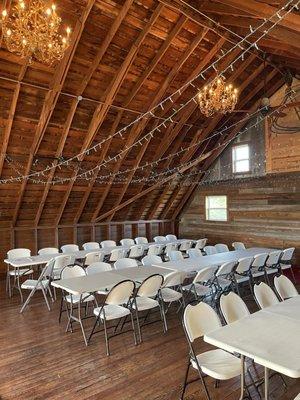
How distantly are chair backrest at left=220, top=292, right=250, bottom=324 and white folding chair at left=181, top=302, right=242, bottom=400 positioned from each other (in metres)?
0.15

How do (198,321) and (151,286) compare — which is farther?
(151,286)

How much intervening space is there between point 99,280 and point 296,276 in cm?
579

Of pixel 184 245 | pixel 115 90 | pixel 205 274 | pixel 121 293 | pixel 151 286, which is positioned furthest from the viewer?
pixel 184 245

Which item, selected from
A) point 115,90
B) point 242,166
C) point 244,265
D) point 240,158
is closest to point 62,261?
point 244,265

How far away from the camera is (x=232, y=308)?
3.26 m

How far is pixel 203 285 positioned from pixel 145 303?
134 centimetres

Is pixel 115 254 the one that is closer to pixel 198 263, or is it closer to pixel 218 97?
pixel 198 263

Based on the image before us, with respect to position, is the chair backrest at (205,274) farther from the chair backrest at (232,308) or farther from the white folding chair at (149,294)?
the chair backrest at (232,308)

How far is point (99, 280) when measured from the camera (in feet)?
14.9

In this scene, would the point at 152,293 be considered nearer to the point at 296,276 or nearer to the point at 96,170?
the point at 96,170

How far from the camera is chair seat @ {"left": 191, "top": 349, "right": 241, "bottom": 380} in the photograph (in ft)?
8.64

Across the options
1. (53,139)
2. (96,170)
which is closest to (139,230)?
(96,170)

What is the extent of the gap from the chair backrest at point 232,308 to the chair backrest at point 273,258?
3.46 m

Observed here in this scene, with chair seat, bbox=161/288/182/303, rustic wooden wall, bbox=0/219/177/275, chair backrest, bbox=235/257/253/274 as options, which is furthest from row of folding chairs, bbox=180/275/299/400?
rustic wooden wall, bbox=0/219/177/275
